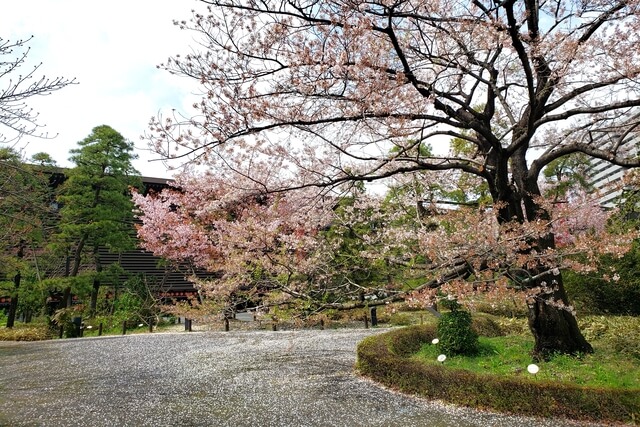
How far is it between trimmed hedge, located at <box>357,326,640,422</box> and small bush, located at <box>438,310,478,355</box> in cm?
104

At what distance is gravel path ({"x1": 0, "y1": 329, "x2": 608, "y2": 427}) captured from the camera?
4.74 meters

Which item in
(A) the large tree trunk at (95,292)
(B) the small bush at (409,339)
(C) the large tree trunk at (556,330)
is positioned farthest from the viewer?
(A) the large tree trunk at (95,292)

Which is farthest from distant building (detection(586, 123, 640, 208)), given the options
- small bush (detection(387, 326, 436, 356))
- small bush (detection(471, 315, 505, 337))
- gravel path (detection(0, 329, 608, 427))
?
small bush (detection(387, 326, 436, 356))

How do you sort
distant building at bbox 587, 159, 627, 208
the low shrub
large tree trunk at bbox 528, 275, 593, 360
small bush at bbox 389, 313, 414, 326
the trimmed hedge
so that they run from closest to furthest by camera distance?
1. the trimmed hedge
2. distant building at bbox 587, 159, 627, 208
3. large tree trunk at bbox 528, 275, 593, 360
4. the low shrub
5. small bush at bbox 389, 313, 414, 326

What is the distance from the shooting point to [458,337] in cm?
663

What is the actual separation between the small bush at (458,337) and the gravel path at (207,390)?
5.09ft

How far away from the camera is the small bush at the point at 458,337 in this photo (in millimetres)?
6645

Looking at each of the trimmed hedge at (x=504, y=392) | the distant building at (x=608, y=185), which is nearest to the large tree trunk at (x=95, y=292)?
the trimmed hedge at (x=504, y=392)

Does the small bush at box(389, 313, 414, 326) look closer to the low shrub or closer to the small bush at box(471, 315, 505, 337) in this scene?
the small bush at box(471, 315, 505, 337)

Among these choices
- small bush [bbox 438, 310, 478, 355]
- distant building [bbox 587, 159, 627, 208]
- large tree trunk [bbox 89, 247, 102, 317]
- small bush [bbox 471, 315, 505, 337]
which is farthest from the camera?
large tree trunk [bbox 89, 247, 102, 317]

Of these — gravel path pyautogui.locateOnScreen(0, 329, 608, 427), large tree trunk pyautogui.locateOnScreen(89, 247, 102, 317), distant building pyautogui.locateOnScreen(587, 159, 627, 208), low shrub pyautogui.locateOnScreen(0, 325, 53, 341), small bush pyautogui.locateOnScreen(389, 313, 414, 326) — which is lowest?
gravel path pyautogui.locateOnScreen(0, 329, 608, 427)

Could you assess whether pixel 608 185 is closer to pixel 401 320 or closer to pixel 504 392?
pixel 504 392

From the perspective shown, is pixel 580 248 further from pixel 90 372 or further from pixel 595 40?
pixel 90 372

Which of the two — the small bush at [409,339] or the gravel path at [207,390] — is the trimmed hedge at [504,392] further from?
the small bush at [409,339]
